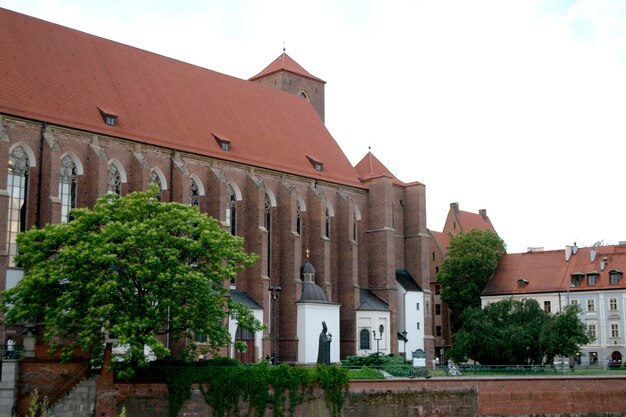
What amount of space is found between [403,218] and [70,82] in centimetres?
2737

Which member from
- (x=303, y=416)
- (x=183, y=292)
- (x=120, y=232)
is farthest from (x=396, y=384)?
(x=120, y=232)

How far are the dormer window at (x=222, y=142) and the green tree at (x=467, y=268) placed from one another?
27.1m

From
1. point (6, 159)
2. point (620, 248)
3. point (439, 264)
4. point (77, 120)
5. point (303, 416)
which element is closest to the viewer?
point (303, 416)

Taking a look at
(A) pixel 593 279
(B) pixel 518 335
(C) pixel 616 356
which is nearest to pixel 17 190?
(B) pixel 518 335

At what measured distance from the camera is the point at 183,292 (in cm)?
3080

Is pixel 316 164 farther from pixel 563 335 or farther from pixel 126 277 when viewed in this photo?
pixel 126 277

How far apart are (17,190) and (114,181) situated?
222 inches

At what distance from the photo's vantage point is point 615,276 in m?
64.2

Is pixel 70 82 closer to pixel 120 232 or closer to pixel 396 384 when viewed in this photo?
pixel 120 232

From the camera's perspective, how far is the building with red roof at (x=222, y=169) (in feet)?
132

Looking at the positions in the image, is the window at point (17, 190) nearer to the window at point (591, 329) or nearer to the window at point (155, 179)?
the window at point (155, 179)

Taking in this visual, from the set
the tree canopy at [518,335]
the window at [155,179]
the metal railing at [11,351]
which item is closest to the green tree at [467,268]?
the tree canopy at [518,335]

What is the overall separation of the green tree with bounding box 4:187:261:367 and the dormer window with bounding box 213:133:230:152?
16.6 metres

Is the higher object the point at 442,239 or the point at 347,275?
the point at 442,239
